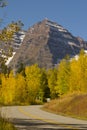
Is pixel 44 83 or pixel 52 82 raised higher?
pixel 52 82

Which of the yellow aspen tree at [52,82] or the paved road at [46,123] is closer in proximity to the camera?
the paved road at [46,123]

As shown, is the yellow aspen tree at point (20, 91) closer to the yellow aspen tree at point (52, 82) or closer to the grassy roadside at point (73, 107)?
the yellow aspen tree at point (52, 82)

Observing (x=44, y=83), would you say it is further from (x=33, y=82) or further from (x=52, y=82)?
(x=33, y=82)

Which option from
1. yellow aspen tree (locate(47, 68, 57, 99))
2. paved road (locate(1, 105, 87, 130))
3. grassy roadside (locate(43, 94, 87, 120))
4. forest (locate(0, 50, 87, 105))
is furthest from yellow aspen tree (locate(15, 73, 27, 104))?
paved road (locate(1, 105, 87, 130))

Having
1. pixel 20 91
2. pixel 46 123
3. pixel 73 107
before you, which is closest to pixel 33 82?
pixel 20 91

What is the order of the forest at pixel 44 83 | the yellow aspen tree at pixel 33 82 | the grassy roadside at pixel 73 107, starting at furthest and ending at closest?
the yellow aspen tree at pixel 33 82
the forest at pixel 44 83
the grassy roadside at pixel 73 107

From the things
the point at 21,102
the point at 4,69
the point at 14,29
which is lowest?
the point at 21,102

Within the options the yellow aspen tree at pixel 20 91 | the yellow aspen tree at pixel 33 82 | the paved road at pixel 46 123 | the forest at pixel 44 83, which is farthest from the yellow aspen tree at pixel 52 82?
the paved road at pixel 46 123

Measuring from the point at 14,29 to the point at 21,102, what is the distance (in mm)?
77881

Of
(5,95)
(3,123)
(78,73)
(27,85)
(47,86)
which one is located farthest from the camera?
(47,86)

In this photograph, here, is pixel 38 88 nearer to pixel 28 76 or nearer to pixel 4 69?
pixel 28 76

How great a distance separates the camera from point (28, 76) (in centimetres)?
10088

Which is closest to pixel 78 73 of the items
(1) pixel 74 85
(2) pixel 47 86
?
(1) pixel 74 85

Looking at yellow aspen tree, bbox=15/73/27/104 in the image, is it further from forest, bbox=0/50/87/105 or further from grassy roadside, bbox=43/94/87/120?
grassy roadside, bbox=43/94/87/120
